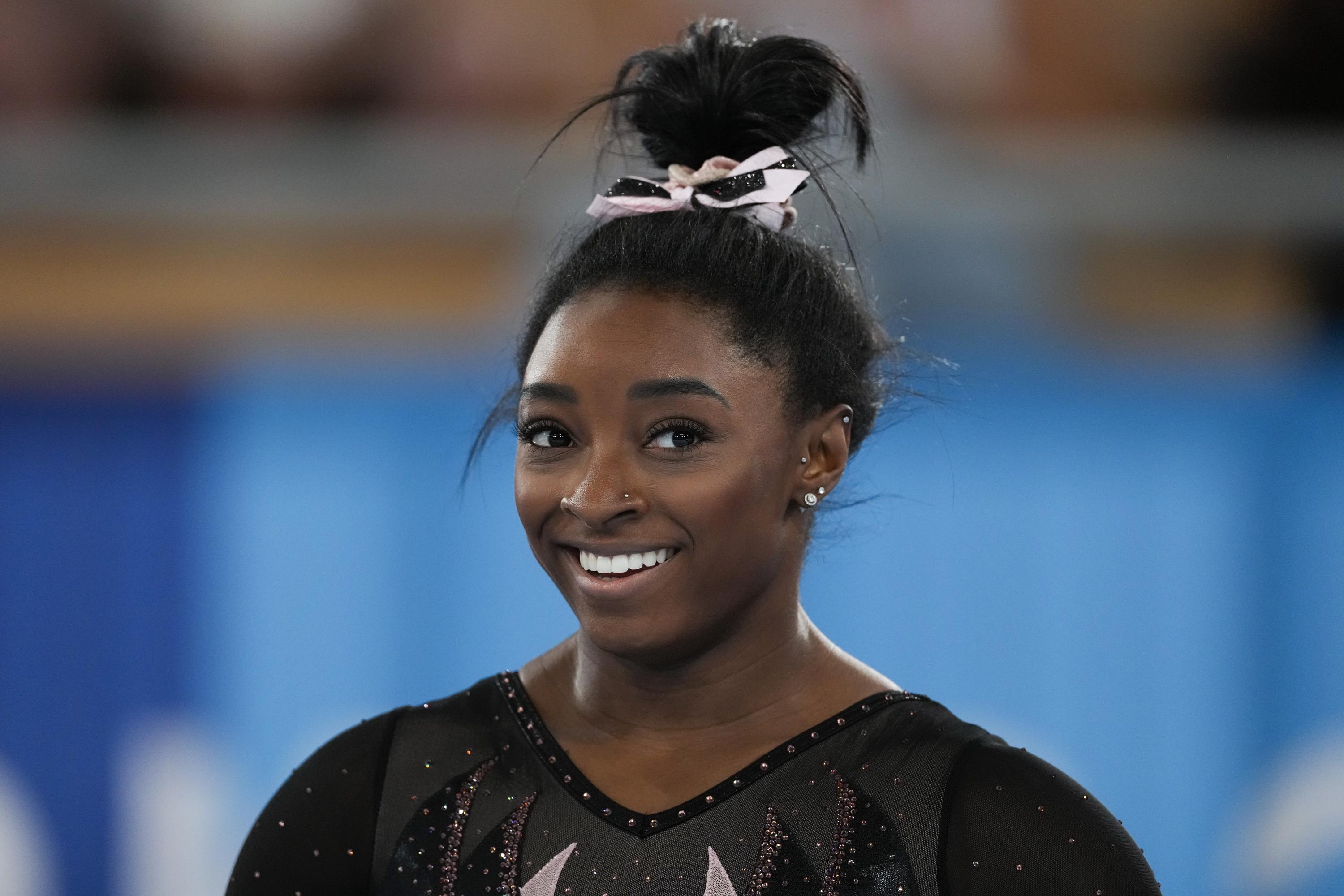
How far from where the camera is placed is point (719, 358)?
1340 mm

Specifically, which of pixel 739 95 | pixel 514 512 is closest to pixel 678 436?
pixel 739 95

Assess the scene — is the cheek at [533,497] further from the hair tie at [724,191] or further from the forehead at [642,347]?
the hair tie at [724,191]

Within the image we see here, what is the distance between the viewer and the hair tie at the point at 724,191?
1447mm

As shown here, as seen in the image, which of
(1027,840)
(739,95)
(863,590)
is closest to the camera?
(1027,840)

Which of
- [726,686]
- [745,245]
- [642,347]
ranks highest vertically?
[745,245]

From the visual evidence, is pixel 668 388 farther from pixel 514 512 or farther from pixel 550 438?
pixel 514 512

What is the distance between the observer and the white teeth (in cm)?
132

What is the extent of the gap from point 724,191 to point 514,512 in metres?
1.45

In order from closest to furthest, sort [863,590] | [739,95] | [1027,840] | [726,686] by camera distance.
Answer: [1027,840]
[726,686]
[739,95]
[863,590]

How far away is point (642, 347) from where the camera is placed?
4.37ft

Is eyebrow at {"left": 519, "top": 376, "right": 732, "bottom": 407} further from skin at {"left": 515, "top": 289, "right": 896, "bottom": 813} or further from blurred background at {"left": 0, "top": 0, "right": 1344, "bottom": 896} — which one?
blurred background at {"left": 0, "top": 0, "right": 1344, "bottom": 896}

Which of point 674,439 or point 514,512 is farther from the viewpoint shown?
point 514,512

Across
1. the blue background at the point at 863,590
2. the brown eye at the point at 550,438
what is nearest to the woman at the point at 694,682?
the brown eye at the point at 550,438

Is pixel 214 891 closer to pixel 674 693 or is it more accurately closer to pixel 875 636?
pixel 875 636
